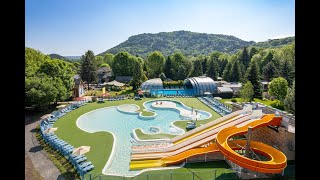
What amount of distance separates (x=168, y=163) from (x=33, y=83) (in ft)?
56.1

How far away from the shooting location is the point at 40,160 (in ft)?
48.4

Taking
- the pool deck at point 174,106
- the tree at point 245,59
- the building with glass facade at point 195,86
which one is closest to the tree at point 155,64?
the building with glass facade at point 195,86

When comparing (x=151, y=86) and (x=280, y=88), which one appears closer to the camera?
(x=280, y=88)

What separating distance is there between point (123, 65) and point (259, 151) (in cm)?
4696

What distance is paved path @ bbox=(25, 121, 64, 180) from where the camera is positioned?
13.0m

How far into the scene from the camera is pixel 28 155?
1549 centimetres

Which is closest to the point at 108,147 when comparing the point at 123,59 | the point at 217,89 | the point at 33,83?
the point at 33,83

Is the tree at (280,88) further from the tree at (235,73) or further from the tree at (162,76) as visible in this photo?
the tree at (162,76)

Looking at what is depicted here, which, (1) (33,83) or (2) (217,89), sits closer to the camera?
(1) (33,83)

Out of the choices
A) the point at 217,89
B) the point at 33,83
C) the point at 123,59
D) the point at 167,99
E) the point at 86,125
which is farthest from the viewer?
the point at 123,59

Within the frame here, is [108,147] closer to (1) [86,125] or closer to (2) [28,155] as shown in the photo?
(2) [28,155]

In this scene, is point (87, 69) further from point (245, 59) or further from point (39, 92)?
point (245, 59)

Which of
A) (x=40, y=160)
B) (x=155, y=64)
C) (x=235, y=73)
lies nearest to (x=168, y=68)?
(x=155, y=64)

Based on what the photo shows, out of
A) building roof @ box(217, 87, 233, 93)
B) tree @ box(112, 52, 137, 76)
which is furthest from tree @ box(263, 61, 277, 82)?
tree @ box(112, 52, 137, 76)
